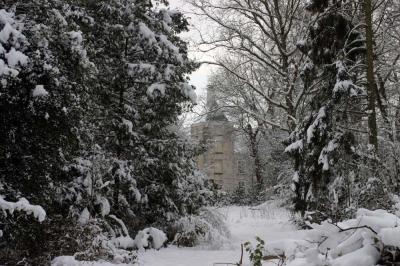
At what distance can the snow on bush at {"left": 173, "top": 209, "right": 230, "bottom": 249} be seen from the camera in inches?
414

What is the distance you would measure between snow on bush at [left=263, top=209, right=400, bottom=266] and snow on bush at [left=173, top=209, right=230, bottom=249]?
309 inches

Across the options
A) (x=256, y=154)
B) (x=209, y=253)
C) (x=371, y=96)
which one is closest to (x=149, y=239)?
(x=209, y=253)

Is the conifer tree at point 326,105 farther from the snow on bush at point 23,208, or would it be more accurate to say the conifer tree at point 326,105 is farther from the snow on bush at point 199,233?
the snow on bush at point 23,208

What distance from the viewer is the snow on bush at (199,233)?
10.5m

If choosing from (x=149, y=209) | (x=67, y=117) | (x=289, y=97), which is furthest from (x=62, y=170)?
(x=289, y=97)

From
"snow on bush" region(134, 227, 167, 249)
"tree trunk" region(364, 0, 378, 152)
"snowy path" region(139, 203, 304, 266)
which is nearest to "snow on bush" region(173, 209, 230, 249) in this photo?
"snowy path" region(139, 203, 304, 266)

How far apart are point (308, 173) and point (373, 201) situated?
2.94m

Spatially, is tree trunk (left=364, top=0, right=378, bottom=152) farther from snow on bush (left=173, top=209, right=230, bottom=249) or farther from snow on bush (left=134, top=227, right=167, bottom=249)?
snow on bush (left=134, top=227, right=167, bottom=249)

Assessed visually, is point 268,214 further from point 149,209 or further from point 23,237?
point 23,237

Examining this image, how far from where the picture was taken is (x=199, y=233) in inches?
426

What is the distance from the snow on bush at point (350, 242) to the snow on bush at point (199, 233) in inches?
309

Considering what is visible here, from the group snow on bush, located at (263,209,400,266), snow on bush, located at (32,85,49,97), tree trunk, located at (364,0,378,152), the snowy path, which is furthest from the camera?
tree trunk, located at (364,0,378,152)

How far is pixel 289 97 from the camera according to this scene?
1568cm

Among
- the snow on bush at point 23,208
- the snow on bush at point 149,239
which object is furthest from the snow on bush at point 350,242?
the snow on bush at point 149,239
